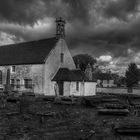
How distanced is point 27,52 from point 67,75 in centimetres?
967

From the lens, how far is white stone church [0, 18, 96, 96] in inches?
1318

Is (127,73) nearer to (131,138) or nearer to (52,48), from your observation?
(52,48)

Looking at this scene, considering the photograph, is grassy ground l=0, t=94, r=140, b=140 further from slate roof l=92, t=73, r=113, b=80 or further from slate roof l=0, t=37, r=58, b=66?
slate roof l=92, t=73, r=113, b=80

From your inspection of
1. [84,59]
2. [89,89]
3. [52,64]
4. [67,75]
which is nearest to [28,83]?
[52,64]

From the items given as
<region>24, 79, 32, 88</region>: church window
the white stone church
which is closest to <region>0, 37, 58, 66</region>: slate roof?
the white stone church

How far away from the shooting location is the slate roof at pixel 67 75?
33425 millimetres

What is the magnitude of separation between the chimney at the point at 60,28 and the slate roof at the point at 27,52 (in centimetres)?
117

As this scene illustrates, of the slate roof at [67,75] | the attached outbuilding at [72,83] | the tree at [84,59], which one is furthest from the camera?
the tree at [84,59]

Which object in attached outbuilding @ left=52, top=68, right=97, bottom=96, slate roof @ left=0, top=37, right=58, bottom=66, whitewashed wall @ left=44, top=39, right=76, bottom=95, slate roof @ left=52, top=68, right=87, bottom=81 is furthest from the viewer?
slate roof @ left=0, top=37, right=58, bottom=66

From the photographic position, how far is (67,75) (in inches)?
1330

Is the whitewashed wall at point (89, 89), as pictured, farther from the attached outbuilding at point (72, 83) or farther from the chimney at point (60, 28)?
the chimney at point (60, 28)

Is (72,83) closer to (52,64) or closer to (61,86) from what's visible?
(61,86)

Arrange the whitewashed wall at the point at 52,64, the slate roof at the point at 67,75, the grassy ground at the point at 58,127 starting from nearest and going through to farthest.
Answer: the grassy ground at the point at 58,127 → the slate roof at the point at 67,75 → the whitewashed wall at the point at 52,64

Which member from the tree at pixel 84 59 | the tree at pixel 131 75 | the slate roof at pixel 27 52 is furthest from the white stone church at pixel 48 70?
the tree at pixel 131 75
